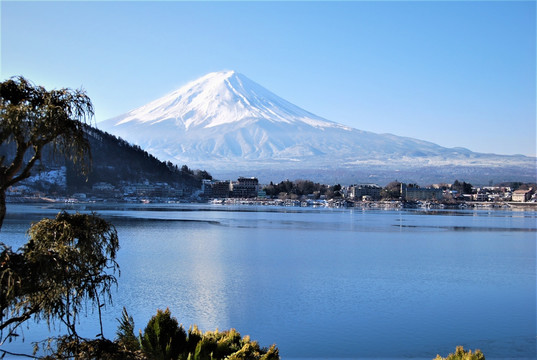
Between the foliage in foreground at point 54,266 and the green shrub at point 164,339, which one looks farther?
the green shrub at point 164,339

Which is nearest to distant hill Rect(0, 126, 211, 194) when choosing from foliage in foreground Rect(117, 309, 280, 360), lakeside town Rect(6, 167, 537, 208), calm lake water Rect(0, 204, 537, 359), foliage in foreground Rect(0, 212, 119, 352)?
lakeside town Rect(6, 167, 537, 208)

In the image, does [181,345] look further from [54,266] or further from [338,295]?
[338,295]

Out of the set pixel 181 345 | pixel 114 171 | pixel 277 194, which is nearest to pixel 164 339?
pixel 181 345

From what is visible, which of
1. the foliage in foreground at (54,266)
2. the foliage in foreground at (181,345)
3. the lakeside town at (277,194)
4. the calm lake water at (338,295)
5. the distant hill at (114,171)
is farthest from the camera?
the distant hill at (114,171)

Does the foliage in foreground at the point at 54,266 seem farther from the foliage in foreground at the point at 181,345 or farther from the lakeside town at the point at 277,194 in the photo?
the lakeside town at the point at 277,194

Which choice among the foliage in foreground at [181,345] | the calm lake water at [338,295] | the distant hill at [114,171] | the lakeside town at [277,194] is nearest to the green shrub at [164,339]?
the foliage in foreground at [181,345]

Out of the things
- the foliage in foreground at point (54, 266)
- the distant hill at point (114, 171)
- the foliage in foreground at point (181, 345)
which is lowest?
the foliage in foreground at point (181, 345)

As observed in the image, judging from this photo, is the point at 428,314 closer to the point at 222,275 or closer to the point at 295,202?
the point at 222,275
